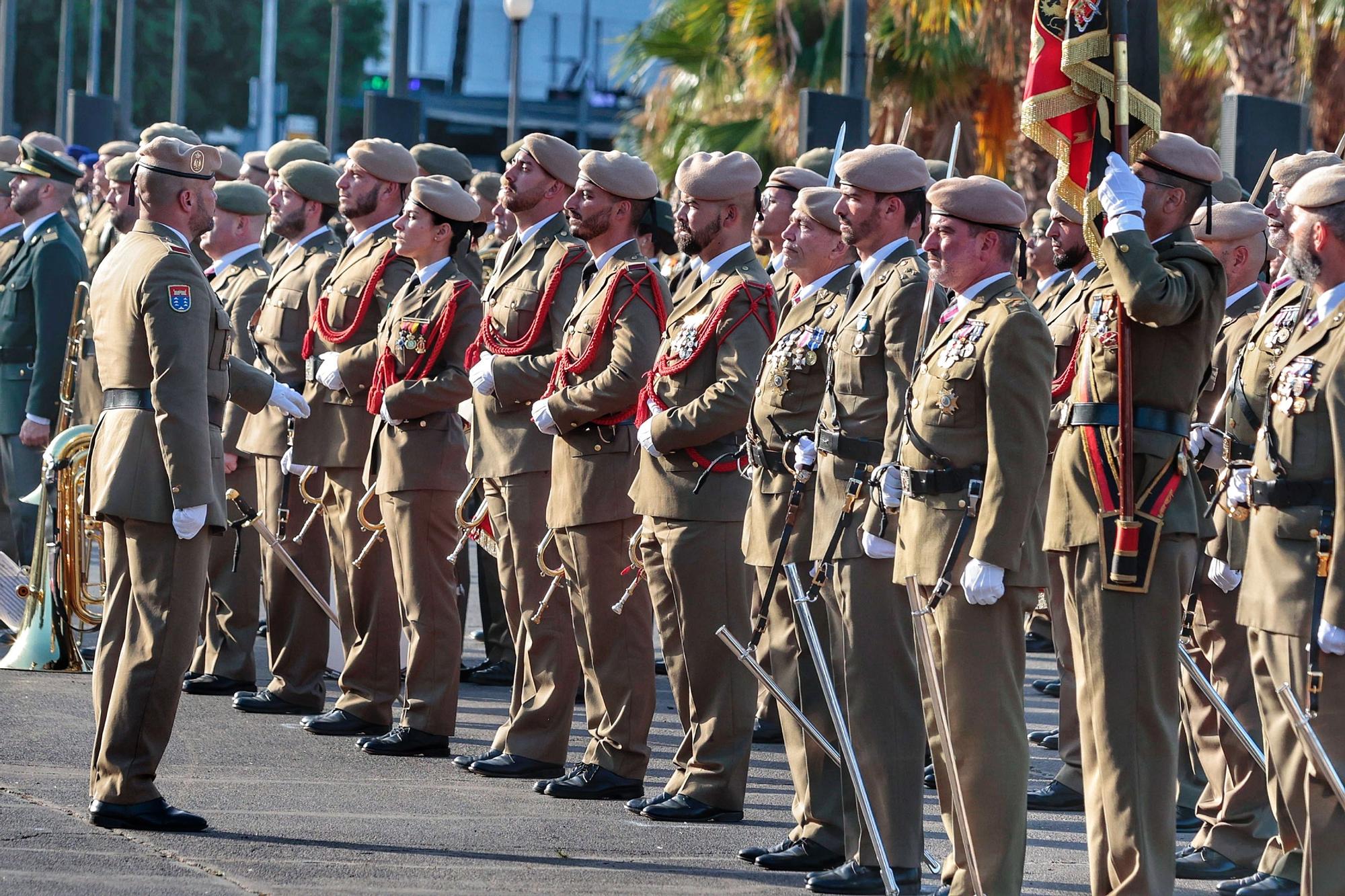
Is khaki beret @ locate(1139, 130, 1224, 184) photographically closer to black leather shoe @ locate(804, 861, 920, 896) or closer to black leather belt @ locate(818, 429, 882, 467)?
black leather belt @ locate(818, 429, 882, 467)

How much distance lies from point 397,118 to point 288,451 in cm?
731

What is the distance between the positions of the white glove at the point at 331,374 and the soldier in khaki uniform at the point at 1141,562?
3901 mm

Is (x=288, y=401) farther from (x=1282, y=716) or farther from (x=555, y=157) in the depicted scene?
(x=1282, y=716)

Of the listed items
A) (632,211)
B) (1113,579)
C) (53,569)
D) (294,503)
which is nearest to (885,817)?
(1113,579)

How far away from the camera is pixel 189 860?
6172 millimetres

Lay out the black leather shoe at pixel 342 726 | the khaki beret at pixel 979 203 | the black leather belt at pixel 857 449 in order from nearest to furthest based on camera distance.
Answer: the khaki beret at pixel 979 203
the black leather belt at pixel 857 449
the black leather shoe at pixel 342 726

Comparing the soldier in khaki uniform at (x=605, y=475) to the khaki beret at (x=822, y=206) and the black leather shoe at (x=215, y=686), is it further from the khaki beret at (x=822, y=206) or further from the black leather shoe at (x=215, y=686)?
the black leather shoe at (x=215, y=686)

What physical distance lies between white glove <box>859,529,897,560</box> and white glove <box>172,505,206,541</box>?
2107 mm

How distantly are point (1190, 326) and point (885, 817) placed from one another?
174 cm

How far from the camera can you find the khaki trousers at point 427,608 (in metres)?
8.09

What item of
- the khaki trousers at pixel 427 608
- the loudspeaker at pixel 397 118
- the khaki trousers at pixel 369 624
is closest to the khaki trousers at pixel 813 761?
the khaki trousers at pixel 427 608

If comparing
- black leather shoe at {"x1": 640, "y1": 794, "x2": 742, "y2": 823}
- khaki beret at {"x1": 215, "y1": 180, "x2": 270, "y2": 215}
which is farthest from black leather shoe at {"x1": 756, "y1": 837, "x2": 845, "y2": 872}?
khaki beret at {"x1": 215, "y1": 180, "x2": 270, "y2": 215}

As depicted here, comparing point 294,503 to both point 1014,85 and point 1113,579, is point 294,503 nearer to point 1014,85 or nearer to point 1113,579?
point 1113,579

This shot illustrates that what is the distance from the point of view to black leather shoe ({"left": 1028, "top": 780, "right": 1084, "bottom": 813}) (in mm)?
7543
